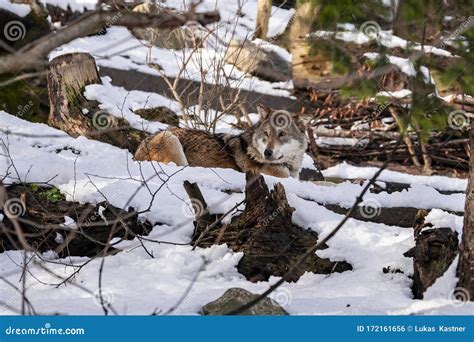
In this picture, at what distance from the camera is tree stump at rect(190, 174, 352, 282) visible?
643 cm

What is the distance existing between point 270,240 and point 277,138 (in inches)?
115

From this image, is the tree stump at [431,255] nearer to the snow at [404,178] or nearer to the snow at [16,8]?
the snow at [404,178]

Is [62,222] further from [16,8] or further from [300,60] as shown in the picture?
[300,60]

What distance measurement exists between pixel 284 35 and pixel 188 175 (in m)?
10.7

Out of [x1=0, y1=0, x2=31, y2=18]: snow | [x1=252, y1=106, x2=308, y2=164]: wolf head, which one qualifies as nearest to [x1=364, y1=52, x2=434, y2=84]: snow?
[x1=252, y1=106, x2=308, y2=164]: wolf head

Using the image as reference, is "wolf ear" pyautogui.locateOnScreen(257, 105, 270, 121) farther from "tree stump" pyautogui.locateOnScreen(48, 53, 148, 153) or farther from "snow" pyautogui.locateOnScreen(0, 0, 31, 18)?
"snow" pyautogui.locateOnScreen(0, 0, 31, 18)

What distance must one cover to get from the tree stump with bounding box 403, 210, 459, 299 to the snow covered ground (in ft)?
0.31

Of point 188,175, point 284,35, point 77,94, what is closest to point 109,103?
point 77,94

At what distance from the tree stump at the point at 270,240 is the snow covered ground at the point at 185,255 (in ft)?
0.30

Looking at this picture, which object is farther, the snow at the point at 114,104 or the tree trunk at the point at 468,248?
the snow at the point at 114,104

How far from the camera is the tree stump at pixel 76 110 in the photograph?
10.0m

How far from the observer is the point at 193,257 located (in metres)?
6.53

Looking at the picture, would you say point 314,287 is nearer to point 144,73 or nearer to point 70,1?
point 144,73

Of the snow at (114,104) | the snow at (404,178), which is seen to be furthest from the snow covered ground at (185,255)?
the snow at (404,178)
